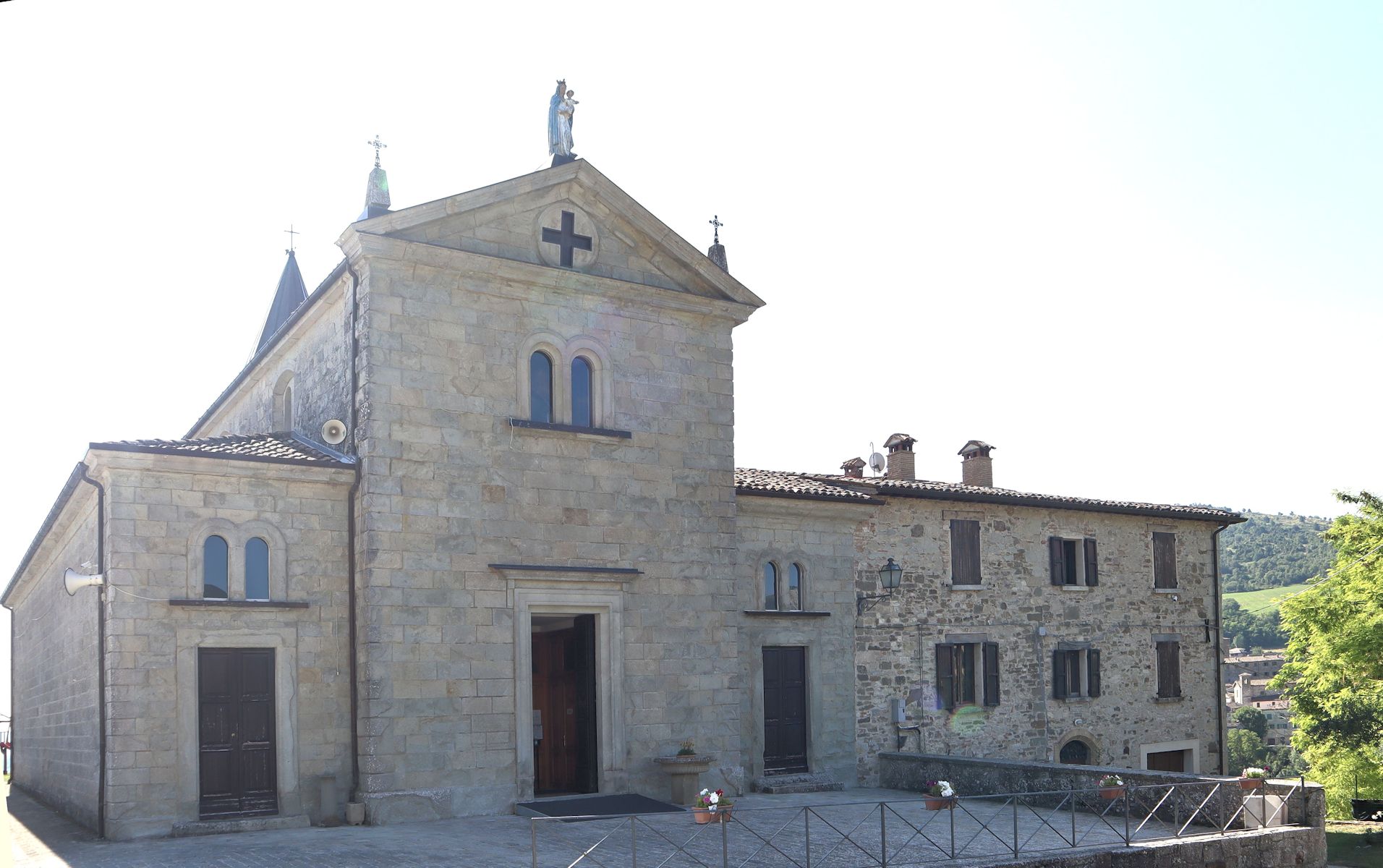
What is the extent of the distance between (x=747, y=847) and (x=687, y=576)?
531cm

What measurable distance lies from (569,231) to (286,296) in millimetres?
21537

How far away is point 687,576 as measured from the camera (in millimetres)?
18812

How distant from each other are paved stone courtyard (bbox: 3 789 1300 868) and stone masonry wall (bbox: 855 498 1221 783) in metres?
5.28

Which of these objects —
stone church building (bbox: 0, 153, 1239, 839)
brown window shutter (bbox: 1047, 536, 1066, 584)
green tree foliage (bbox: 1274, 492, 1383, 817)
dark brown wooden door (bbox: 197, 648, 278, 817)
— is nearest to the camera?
dark brown wooden door (bbox: 197, 648, 278, 817)

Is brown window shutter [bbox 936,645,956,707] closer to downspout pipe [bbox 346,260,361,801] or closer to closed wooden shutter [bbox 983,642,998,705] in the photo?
closed wooden shutter [bbox 983,642,998,705]

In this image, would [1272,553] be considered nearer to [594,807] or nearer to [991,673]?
[991,673]

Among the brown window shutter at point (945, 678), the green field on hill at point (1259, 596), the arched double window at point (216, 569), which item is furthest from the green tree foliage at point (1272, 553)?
the arched double window at point (216, 569)

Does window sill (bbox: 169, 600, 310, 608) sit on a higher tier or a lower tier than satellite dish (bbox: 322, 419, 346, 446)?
lower

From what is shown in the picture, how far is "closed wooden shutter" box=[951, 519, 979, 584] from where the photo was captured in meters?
23.8

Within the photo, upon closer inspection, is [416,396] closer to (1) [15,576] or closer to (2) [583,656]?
(2) [583,656]

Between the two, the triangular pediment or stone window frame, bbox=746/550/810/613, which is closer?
the triangular pediment

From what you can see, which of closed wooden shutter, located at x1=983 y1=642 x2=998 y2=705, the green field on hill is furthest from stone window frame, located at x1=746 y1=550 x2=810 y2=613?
the green field on hill

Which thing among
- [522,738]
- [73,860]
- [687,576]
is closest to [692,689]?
[687,576]

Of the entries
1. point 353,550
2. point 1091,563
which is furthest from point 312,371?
point 1091,563
